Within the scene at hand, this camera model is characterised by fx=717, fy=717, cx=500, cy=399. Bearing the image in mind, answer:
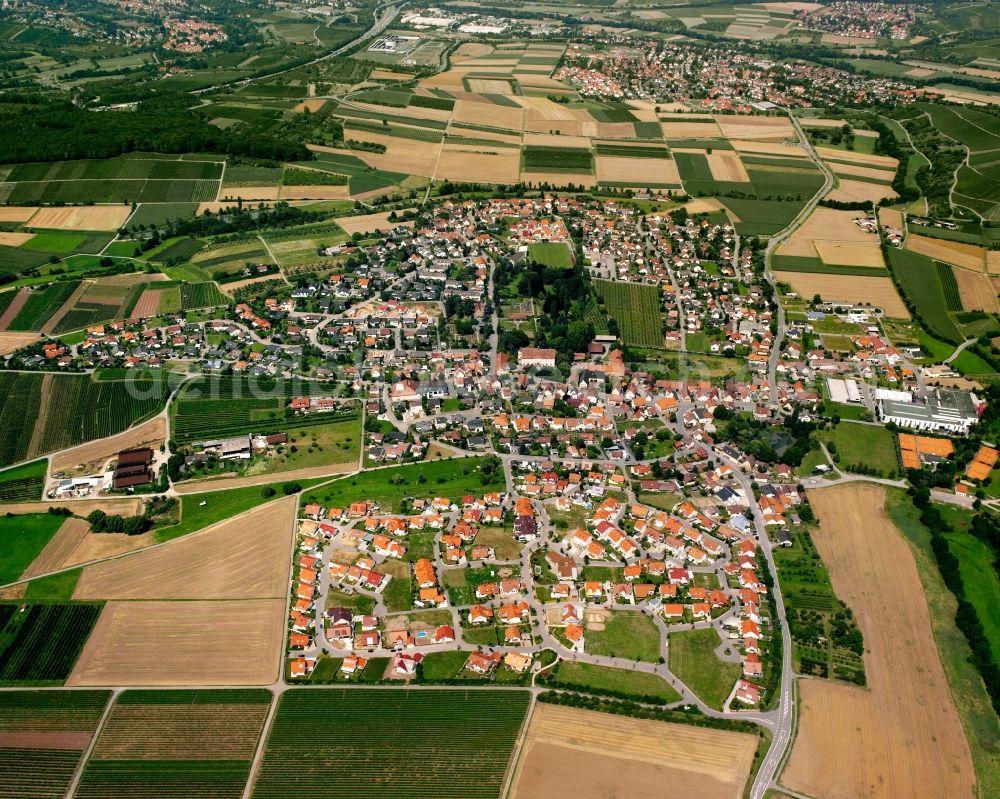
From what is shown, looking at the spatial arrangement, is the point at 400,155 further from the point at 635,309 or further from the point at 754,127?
the point at 754,127

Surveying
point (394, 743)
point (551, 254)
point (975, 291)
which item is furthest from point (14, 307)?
point (975, 291)

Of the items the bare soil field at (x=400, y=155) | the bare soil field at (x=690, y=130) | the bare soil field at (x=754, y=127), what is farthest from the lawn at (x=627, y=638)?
the bare soil field at (x=754, y=127)

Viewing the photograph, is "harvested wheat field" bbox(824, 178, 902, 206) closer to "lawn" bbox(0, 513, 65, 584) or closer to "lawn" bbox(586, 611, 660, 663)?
"lawn" bbox(586, 611, 660, 663)

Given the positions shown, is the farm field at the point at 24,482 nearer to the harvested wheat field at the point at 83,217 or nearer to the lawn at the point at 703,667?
the lawn at the point at 703,667

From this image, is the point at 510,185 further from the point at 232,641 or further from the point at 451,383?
the point at 232,641

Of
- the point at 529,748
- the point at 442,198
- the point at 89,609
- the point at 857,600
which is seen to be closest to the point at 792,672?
the point at 857,600
